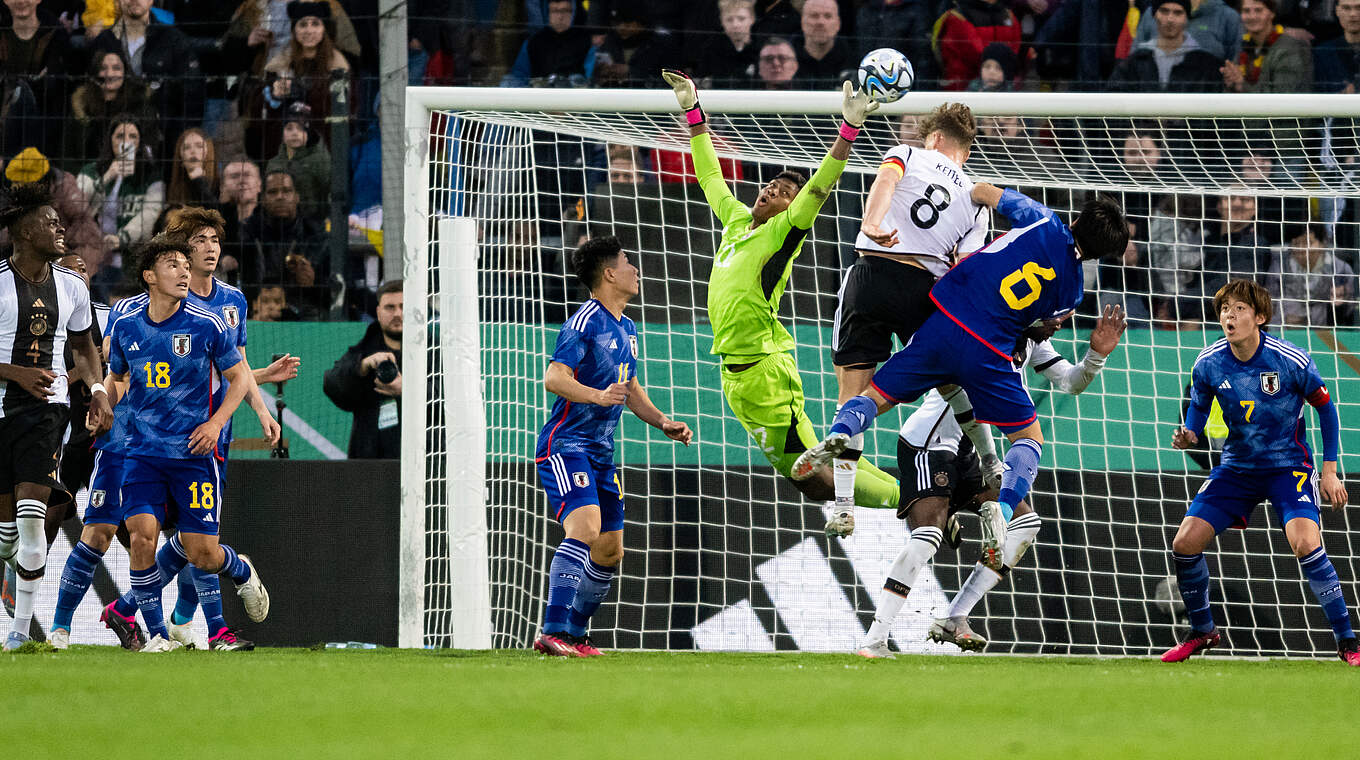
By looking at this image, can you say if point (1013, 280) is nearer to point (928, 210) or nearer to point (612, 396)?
point (928, 210)

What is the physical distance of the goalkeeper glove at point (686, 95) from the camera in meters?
7.66

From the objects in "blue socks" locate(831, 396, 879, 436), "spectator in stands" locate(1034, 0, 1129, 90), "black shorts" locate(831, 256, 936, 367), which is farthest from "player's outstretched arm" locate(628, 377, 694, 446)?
"spectator in stands" locate(1034, 0, 1129, 90)

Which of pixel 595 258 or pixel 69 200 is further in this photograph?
pixel 69 200

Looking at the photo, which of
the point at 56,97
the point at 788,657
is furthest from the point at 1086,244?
the point at 56,97

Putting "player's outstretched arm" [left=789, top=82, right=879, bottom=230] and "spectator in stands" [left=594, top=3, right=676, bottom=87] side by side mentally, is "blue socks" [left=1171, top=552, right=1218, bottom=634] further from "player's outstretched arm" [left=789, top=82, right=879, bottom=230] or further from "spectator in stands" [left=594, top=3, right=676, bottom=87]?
"spectator in stands" [left=594, top=3, right=676, bottom=87]

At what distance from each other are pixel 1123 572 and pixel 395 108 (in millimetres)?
5414

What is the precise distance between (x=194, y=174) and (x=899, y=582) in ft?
20.8

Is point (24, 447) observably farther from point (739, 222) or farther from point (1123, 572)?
point (1123, 572)

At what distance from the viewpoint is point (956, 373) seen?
654 cm

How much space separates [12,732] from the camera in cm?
380

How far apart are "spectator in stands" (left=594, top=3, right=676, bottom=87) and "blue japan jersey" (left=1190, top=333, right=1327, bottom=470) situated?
229 inches

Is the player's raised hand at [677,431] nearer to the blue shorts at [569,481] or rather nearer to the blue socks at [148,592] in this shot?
the blue shorts at [569,481]

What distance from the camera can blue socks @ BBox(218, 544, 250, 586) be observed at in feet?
24.4

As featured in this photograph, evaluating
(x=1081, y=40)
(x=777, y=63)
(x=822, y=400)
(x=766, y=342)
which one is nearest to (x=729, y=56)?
(x=777, y=63)
